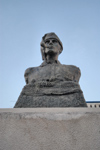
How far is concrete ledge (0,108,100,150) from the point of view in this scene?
126 centimetres

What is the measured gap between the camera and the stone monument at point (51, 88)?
2.32 meters

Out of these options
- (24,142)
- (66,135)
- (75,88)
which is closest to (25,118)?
(24,142)

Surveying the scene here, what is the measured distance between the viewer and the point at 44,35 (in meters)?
3.75

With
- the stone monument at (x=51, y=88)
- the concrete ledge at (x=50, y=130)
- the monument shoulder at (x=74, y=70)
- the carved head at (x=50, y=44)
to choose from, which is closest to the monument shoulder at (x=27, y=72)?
the stone monument at (x=51, y=88)

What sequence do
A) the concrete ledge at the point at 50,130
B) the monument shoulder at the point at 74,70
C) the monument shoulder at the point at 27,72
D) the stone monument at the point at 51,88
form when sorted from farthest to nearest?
the monument shoulder at the point at 27,72 → the monument shoulder at the point at 74,70 → the stone monument at the point at 51,88 → the concrete ledge at the point at 50,130

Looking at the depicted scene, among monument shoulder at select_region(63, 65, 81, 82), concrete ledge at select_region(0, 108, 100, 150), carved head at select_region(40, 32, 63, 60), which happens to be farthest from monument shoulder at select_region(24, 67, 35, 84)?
concrete ledge at select_region(0, 108, 100, 150)

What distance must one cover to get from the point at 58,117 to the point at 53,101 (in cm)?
94

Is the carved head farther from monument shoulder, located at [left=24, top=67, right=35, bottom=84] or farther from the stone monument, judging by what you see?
monument shoulder, located at [left=24, top=67, right=35, bottom=84]

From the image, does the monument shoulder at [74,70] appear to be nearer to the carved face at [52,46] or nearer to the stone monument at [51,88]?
the stone monument at [51,88]

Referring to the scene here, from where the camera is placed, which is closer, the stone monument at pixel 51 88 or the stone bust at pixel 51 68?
the stone monument at pixel 51 88

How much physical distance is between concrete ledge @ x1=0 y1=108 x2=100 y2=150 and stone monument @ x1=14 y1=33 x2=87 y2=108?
90 cm

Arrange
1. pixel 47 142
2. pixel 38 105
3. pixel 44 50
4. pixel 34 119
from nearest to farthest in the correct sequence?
pixel 47 142
pixel 34 119
pixel 38 105
pixel 44 50

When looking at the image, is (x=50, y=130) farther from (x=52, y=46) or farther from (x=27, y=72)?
(x=52, y=46)

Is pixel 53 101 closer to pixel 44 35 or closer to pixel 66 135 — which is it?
pixel 66 135
